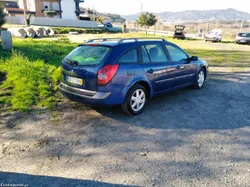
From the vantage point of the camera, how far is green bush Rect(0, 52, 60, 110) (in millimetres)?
4840

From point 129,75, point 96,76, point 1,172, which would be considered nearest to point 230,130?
point 129,75

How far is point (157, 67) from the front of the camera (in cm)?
461

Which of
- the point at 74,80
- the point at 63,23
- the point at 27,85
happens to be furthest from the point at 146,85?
the point at 63,23

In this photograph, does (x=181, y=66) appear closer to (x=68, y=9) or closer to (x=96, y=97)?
(x=96, y=97)

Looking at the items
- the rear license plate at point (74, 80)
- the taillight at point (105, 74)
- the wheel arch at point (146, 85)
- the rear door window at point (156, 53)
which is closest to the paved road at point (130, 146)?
the wheel arch at point (146, 85)

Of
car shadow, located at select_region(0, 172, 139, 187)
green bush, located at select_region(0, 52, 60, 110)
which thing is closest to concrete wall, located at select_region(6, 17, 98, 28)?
green bush, located at select_region(0, 52, 60, 110)

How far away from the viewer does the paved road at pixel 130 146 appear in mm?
2664

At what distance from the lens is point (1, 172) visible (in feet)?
8.92

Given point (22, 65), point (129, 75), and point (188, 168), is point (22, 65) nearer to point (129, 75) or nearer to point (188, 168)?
point (129, 75)

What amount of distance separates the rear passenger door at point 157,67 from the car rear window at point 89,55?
2.77ft

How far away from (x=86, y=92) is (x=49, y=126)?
90 cm

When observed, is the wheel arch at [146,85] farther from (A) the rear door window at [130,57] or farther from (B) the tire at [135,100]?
(A) the rear door window at [130,57]

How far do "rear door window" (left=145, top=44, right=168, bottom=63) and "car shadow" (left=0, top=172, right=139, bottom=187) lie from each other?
9.36 feet

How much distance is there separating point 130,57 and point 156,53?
0.83 metres
